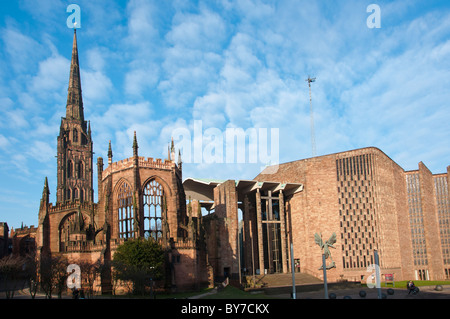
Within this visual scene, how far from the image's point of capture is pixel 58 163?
329 feet

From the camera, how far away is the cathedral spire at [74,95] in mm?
105375

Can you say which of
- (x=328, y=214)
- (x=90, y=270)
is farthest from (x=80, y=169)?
(x=90, y=270)

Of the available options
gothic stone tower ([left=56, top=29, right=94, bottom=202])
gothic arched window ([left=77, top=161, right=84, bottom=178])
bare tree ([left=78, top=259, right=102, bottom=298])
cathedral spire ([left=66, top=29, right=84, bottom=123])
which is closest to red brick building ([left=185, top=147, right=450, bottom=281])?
bare tree ([left=78, top=259, right=102, bottom=298])

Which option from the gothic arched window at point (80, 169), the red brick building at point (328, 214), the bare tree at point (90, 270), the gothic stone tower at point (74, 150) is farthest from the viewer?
the gothic arched window at point (80, 169)

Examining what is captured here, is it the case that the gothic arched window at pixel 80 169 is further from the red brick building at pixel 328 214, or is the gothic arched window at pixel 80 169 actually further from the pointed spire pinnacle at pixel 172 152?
the pointed spire pinnacle at pixel 172 152

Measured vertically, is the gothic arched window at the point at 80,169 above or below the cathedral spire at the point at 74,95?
below

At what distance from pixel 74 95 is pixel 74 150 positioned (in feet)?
47.1

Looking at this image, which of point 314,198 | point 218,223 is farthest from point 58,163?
point 314,198

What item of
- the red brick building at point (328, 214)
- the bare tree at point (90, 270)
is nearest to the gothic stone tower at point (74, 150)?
the red brick building at point (328, 214)

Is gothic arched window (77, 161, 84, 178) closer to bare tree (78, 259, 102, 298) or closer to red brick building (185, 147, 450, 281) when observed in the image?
red brick building (185, 147, 450, 281)

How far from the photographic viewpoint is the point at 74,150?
102750mm

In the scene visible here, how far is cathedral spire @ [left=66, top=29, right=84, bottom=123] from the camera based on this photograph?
10538 cm

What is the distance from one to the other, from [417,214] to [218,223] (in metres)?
43.5
